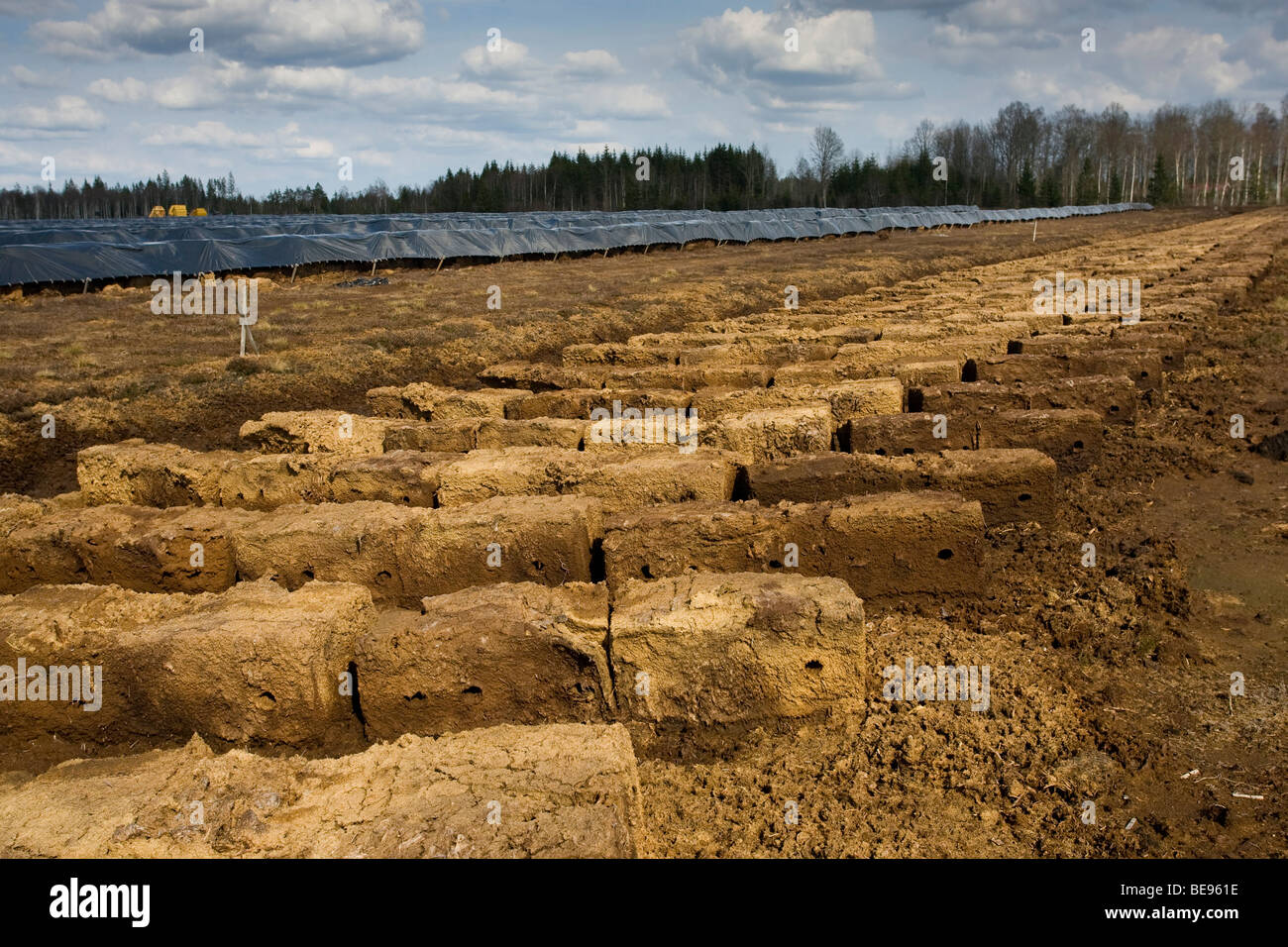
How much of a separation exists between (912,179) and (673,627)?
274 ft

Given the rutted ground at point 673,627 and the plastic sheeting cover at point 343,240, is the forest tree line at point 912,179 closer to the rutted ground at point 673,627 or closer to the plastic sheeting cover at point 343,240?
the plastic sheeting cover at point 343,240

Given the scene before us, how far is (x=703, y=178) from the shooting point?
83.0 metres

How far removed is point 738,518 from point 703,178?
8220cm

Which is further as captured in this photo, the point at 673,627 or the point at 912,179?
the point at 912,179

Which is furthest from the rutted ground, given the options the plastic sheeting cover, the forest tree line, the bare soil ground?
the forest tree line

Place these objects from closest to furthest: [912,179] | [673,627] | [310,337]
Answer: [673,627] → [310,337] → [912,179]

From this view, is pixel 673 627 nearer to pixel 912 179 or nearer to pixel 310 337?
pixel 310 337

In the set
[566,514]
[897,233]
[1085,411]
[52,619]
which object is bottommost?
[52,619]

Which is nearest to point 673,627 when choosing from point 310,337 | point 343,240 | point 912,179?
point 310,337

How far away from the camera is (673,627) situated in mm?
4039

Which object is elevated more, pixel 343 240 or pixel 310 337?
pixel 343 240

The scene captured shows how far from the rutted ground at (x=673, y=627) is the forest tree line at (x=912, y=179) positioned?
Answer: 73.4 metres
